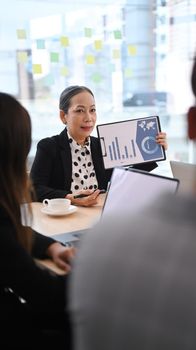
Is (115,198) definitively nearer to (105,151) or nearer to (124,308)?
(105,151)

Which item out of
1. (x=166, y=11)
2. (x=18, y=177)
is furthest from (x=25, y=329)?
(x=166, y=11)

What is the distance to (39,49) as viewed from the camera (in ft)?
10.3

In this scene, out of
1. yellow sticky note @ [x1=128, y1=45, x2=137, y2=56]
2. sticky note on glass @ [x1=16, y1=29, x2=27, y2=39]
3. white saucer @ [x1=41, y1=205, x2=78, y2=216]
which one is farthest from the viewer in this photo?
yellow sticky note @ [x1=128, y1=45, x2=137, y2=56]

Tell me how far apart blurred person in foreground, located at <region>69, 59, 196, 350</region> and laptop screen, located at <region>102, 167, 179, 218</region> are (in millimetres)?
907

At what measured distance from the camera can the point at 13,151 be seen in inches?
46.3

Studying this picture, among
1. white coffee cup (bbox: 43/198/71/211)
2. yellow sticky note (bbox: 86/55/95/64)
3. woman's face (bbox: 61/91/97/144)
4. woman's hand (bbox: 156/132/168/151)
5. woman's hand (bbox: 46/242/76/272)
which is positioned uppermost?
yellow sticky note (bbox: 86/55/95/64)

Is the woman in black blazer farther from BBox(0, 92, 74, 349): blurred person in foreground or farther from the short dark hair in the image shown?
BBox(0, 92, 74, 349): blurred person in foreground

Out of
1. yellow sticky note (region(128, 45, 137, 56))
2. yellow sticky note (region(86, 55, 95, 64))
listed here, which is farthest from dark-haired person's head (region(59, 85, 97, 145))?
yellow sticky note (region(128, 45, 137, 56))

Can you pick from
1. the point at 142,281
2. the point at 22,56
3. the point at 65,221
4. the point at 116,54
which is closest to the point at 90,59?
the point at 116,54

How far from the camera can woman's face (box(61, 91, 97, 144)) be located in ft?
8.09

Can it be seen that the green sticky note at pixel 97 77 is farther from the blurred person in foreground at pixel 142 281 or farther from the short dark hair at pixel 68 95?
the blurred person in foreground at pixel 142 281

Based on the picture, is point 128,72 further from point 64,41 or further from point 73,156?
point 73,156

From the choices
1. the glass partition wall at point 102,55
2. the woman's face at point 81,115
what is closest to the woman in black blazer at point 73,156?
the woman's face at point 81,115

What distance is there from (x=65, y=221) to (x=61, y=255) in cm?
49
